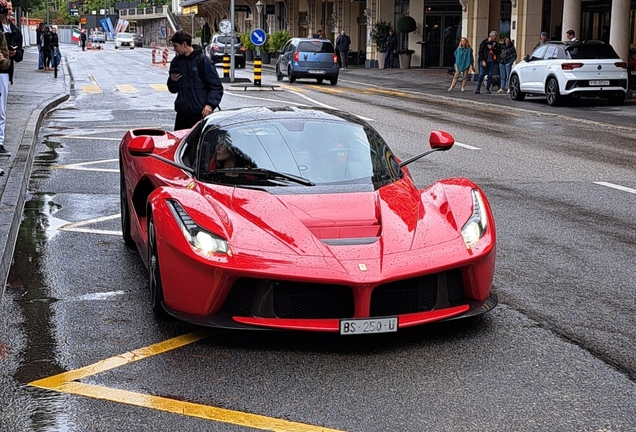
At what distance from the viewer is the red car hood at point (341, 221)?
5137mm

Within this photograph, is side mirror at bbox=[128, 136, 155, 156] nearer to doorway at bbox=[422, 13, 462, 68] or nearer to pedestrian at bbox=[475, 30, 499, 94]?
pedestrian at bbox=[475, 30, 499, 94]

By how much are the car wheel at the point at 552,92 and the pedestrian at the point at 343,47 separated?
24.1 meters

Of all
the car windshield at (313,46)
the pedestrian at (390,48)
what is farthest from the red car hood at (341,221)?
the pedestrian at (390,48)

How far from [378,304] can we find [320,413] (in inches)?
36.7

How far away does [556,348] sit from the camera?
518 cm

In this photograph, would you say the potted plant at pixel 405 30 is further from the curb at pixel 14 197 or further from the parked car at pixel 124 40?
the parked car at pixel 124 40

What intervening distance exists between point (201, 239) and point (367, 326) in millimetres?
1019

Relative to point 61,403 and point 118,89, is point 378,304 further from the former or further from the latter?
point 118,89

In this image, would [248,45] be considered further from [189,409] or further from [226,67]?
[189,409]

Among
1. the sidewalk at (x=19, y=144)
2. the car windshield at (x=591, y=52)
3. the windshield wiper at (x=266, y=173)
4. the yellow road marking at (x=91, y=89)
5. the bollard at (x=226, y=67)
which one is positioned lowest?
the yellow road marking at (x=91, y=89)

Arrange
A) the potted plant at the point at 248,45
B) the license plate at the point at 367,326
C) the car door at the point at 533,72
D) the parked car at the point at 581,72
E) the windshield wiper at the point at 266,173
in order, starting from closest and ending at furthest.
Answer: the license plate at the point at 367,326
the windshield wiper at the point at 266,173
the parked car at the point at 581,72
the car door at the point at 533,72
the potted plant at the point at 248,45

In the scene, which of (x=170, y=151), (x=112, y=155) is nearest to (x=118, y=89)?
(x=112, y=155)

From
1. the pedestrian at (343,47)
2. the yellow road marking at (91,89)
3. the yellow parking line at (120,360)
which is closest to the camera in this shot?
the yellow parking line at (120,360)

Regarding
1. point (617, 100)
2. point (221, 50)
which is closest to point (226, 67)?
point (221, 50)
